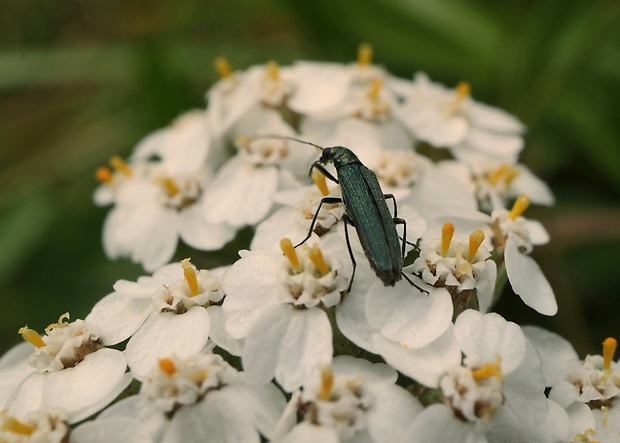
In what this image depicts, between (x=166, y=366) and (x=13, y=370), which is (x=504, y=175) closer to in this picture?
(x=166, y=366)

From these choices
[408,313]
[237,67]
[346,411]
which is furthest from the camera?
[237,67]

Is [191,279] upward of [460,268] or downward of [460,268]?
downward

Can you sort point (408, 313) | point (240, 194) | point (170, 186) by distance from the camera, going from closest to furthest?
point (408, 313) < point (240, 194) < point (170, 186)

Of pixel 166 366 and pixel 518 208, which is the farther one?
pixel 518 208

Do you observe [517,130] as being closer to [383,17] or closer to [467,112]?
[467,112]

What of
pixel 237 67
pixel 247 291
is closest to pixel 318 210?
pixel 247 291

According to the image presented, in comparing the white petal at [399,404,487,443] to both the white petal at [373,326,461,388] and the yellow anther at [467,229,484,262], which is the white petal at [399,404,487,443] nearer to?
the white petal at [373,326,461,388]

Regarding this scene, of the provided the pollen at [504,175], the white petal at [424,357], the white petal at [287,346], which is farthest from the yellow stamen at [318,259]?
the pollen at [504,175]
